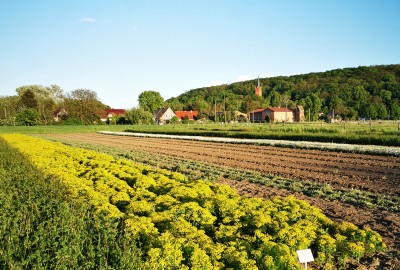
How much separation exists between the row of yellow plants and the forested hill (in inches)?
3570

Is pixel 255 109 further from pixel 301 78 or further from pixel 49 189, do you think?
pixel 49 189

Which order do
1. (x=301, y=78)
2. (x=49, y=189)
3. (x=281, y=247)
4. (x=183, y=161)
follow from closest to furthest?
(x=281, y=247) < (x=49, y=189) < (x=183, y=161) < (x=301, y=78)

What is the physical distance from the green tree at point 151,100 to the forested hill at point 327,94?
25.2 ft

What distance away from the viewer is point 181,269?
17.7 ft

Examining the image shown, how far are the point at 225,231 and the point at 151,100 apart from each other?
140505 millimetres

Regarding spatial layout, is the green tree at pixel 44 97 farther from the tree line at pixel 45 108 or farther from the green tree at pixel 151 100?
the green tree at pixel 151 100

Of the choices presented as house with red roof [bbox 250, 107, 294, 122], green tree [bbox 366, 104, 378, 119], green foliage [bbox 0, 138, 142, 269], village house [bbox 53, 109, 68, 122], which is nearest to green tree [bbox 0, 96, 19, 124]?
village house [bbox 53, 109, 68, 122]

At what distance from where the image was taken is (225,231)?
6.98 m

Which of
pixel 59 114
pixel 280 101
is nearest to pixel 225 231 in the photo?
→ pixel 59 114

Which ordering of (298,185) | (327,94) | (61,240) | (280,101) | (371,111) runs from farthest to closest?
1. (280,101)
2. (327,94)
3. (371,111)
4. (298,185)
5. (61,240)

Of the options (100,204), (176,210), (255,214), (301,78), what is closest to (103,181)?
(100,204)

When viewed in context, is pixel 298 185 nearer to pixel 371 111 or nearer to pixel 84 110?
pixel 84 110

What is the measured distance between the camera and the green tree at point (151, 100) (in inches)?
5630

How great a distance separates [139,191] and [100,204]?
1449mm
